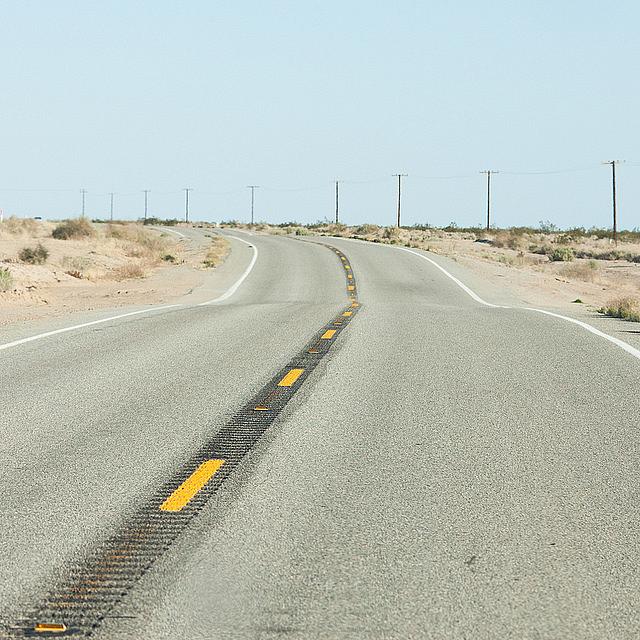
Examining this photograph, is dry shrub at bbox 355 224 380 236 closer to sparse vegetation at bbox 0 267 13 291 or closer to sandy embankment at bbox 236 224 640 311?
sandy embankment at bbox 236 224 640 311

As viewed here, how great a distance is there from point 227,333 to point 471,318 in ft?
16.5

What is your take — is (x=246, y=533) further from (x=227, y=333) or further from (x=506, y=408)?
(x=227, y=333)

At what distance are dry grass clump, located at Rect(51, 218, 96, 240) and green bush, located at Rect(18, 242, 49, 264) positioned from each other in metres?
17.8

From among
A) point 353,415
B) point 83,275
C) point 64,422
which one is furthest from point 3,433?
A: point 83,275

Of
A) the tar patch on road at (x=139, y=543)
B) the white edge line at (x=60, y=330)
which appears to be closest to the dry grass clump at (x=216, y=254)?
the white edge line at (x=60, y=330)

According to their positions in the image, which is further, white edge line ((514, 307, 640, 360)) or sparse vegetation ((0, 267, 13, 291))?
sparse vegetation ((0, 267, 13, 291))

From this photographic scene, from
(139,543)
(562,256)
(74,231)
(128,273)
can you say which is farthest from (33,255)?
(139,543)

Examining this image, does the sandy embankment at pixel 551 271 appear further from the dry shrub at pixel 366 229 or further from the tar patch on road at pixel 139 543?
the tar patch on road at pixel 139 543

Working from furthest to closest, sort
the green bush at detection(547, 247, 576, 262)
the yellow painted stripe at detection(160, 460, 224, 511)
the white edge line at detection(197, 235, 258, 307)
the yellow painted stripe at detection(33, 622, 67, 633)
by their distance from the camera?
the green bush at detection(547, 247, 576, 262)
the white edge line at detection(197, 235, 258, 307)
the yellow painted stripe at detection(160, 460, 224, 511)
the yellow painted stripe at detection(33, 622, 67, 633)

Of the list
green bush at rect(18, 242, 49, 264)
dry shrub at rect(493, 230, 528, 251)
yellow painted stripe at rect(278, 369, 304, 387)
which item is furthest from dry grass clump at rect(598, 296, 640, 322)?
dry shrub at rect(493, 230, 528, 251)

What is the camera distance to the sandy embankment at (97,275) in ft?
88.8

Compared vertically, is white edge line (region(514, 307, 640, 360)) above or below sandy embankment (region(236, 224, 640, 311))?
below

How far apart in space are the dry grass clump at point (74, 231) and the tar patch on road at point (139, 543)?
52.9m

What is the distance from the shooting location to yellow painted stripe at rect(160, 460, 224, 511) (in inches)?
243
